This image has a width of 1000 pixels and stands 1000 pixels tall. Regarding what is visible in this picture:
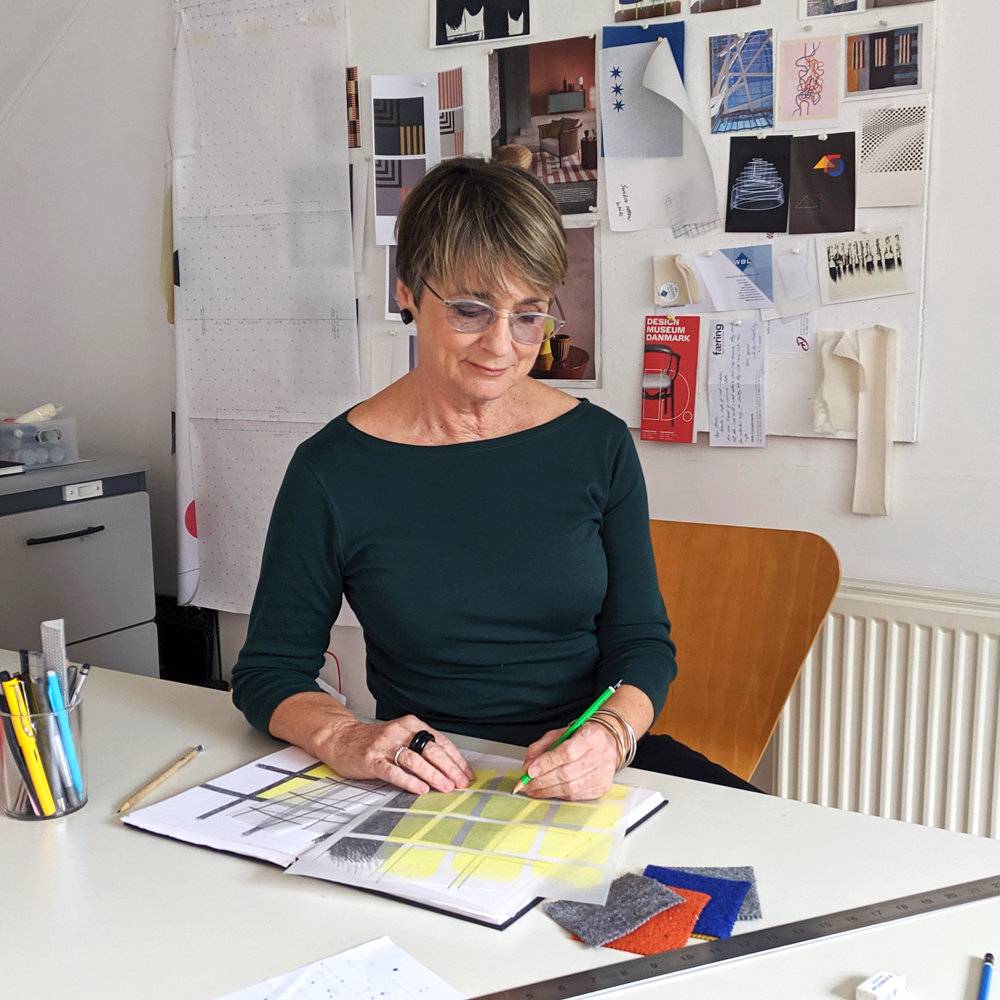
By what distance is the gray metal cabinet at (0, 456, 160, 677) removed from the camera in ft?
7.72

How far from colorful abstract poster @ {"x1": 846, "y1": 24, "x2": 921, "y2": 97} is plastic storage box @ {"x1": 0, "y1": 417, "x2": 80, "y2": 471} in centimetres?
193

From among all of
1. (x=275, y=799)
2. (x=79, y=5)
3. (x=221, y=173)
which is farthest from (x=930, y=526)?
(x=79, y=5)

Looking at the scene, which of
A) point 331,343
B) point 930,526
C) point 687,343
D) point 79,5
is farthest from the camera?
point 79,5

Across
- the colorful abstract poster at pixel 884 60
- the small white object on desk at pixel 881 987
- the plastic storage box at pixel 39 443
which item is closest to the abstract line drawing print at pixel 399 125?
the colorful abstract poster at pixel 884 60

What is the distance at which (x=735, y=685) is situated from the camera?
1654 millimetres

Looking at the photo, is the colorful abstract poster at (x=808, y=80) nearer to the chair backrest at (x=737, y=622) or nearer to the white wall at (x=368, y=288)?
the white wall at (x=368, y=288)

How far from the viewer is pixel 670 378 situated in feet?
6.87

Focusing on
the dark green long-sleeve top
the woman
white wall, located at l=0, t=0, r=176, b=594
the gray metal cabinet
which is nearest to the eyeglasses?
the woman

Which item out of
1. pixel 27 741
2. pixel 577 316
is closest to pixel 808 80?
pixel 577 316

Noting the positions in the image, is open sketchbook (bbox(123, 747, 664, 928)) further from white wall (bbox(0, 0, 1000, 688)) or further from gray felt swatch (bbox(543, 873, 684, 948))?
white wall (bbox(0, 0, 1000, 688))

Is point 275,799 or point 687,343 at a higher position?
point 687,343

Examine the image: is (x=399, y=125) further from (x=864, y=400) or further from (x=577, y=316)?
(x=864, y=400)

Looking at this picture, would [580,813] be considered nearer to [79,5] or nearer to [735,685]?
[735,685]

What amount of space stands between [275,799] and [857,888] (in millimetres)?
542
